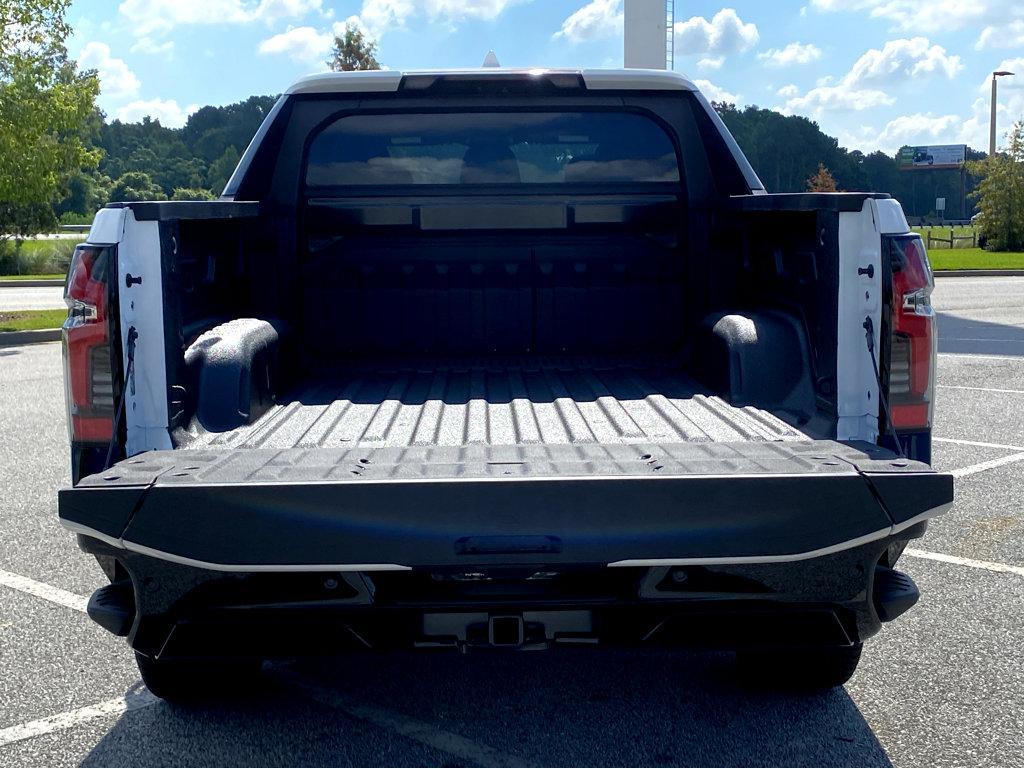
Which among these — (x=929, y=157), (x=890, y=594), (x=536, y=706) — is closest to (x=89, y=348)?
(x=536, y=706)

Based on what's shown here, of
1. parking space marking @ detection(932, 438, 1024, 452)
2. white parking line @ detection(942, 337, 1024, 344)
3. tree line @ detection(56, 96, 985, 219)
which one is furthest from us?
tree line @ detection(56, 96, 985, 219)

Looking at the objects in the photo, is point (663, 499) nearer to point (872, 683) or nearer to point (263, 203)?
point (872, 683)

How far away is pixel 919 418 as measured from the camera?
3.29 metres

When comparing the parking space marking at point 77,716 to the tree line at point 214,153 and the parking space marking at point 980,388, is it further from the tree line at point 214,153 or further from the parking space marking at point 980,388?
the tree line at point 214,153

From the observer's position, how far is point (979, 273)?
28.4 meters

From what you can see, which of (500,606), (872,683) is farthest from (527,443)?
(872,683)

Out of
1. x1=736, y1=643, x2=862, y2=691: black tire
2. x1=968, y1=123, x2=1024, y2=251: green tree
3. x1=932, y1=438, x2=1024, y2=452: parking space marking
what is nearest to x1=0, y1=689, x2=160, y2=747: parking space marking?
x1=736, y1=643, x2=862, y2=691: black tire

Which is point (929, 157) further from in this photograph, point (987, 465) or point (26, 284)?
point (987, 465)

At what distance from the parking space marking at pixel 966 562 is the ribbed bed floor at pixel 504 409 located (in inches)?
59.1

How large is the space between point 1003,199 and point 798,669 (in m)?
44.4

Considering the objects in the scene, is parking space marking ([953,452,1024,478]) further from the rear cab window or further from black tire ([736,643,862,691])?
black tire ([736,643,862,691])

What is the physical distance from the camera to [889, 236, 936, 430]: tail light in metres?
3.24

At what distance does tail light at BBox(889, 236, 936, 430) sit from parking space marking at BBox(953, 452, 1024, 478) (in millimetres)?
3600

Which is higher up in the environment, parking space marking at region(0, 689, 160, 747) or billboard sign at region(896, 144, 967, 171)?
billboard sign at region(896, 144, 967, 171)
